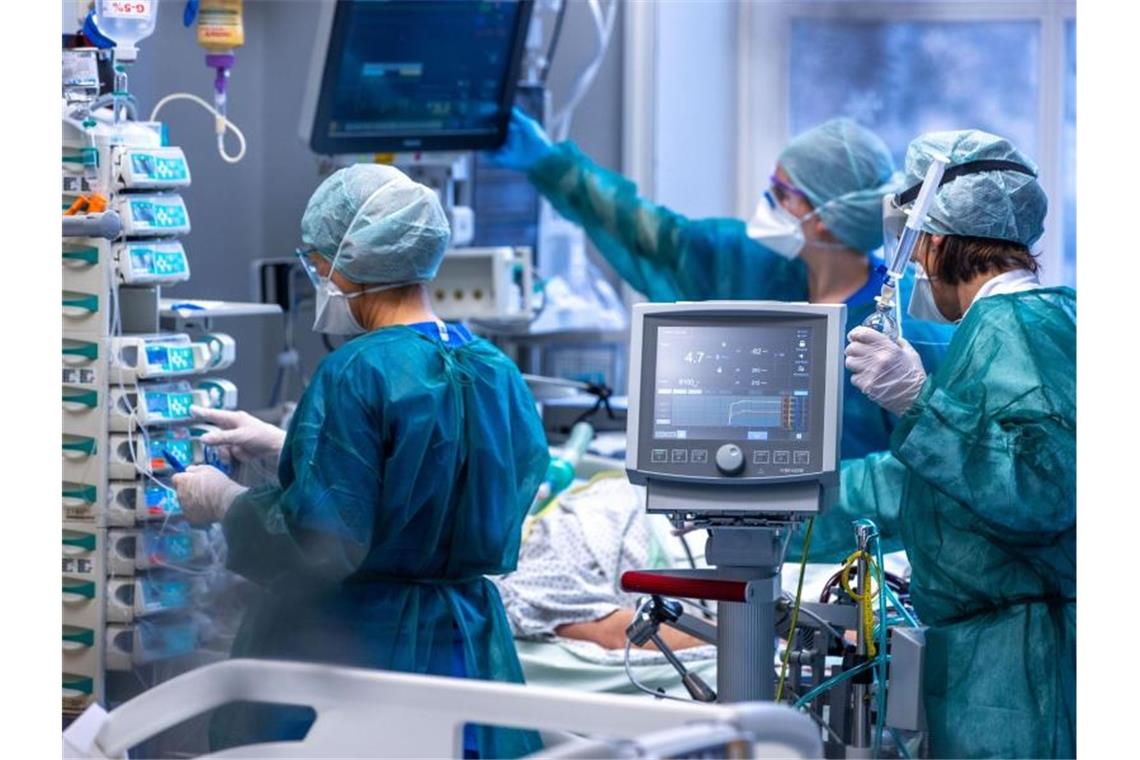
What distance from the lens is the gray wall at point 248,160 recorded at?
344cm

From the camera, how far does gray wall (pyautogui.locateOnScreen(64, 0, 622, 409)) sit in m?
3.44

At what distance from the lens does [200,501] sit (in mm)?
2658

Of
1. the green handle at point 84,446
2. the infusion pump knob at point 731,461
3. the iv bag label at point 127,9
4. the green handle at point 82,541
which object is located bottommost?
the green handle at point 82,541

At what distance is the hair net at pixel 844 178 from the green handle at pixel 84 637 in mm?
1853

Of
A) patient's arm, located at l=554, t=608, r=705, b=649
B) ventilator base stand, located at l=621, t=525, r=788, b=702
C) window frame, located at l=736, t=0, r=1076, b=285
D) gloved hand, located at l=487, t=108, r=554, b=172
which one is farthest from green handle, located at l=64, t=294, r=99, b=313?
window frame, located at l=736, t=0, r=1076, b=285

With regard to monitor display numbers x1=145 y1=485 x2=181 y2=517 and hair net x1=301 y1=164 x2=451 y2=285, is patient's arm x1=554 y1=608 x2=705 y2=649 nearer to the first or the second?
monitor display numbers x1=145 y1=485 x2=181 y2=517

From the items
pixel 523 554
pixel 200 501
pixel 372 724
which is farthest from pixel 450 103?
pixel 372 724

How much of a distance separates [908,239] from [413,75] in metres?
1.89

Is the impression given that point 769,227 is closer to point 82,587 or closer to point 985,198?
point 985,198

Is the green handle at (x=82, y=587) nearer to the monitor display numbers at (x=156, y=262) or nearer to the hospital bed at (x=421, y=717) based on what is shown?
the monitor display numbers at (x=156, y=262)

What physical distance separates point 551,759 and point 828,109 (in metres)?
3.90

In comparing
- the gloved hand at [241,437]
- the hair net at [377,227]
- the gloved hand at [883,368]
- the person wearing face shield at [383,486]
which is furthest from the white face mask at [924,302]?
the gloved hand at [241,437]

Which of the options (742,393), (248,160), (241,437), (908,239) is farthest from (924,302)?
(248,160)

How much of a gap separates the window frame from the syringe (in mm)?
2701
